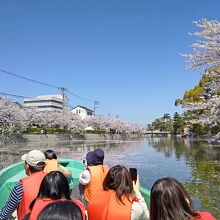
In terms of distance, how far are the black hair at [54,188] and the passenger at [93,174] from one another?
1.81 metres

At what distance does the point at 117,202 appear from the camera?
3.06 meters

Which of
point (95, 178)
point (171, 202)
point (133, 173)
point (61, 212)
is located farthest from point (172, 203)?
point (95, 178)

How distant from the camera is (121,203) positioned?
304 centimetres

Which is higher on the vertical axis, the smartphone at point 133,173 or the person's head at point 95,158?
the person's head at point 95,158

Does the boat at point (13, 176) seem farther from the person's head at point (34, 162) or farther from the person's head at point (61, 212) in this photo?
the person's head at point (61, 212)

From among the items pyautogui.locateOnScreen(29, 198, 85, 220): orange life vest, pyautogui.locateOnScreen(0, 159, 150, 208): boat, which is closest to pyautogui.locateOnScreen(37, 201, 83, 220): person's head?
pyautogui.locateOnScreen(29, 198, 85, 220): orange life vest

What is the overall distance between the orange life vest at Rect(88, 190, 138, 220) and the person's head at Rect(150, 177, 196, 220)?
83 cm

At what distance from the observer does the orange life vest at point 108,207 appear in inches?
118

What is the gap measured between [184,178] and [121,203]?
32.7 feet

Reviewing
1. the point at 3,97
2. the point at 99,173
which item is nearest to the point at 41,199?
the point at 99,173

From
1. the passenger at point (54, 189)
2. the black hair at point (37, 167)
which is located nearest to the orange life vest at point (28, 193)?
the black hair at point (37, 167)

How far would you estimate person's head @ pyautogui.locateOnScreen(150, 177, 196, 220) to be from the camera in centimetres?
216

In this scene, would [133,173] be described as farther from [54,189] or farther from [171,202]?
[171,202]

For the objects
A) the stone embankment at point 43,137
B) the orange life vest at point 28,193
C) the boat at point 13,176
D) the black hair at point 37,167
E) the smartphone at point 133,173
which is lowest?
the boat at point 13,176
